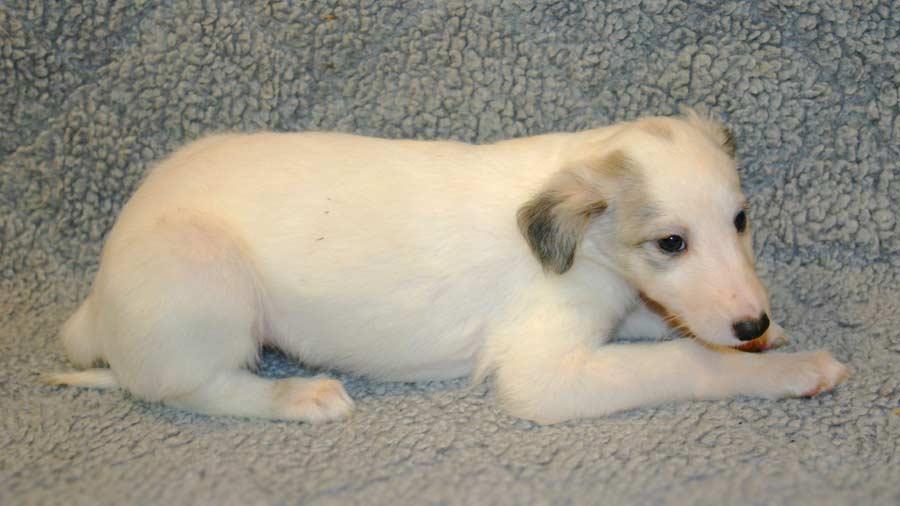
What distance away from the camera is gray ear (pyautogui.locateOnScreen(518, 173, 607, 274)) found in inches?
137

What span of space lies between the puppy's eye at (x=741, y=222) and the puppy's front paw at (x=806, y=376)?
1.66 ft

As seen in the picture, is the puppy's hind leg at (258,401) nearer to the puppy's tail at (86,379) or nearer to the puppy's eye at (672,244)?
the puppy's tail at (86,379)

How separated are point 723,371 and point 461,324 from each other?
95 cm

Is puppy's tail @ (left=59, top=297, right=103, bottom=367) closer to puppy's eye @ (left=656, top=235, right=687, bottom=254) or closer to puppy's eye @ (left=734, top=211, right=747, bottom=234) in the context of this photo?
puppy's eye @ (left=656, top=235, right=687, bottom=254)

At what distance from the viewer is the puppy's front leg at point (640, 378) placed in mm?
3502

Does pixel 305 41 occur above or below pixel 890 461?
above

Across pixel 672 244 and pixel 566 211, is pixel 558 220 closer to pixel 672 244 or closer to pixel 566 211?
pixel 566 211

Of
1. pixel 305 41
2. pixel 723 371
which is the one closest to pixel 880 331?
pixel 723 371

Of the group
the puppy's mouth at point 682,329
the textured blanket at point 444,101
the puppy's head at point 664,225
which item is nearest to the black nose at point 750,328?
the puppy's head at point 664,225

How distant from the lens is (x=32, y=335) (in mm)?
4387

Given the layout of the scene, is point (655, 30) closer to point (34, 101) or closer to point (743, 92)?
point (743, 92)

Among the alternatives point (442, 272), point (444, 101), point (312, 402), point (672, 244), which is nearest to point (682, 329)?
point (672, 244)

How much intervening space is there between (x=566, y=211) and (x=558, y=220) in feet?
0.14

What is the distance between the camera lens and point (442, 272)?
362 cm
